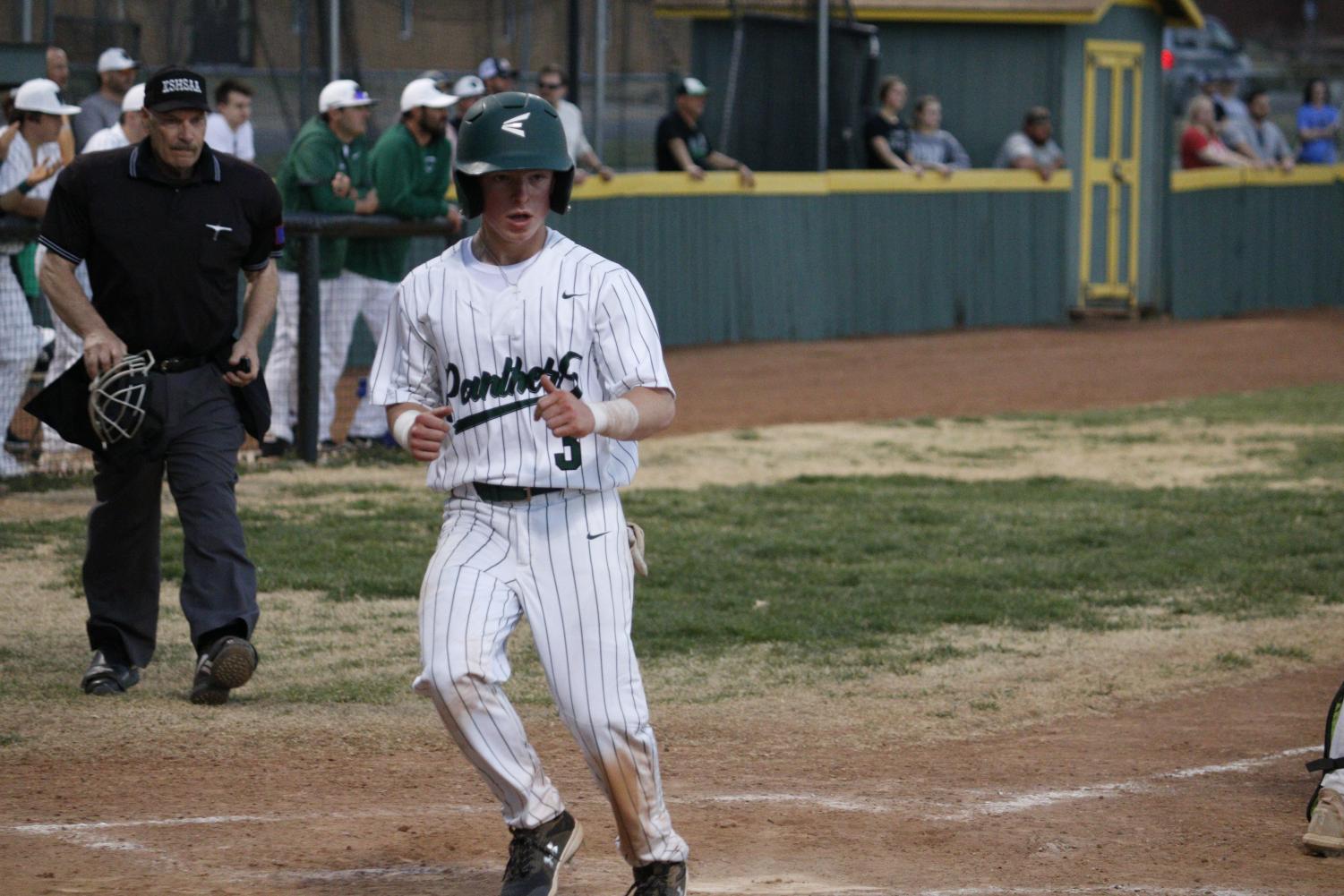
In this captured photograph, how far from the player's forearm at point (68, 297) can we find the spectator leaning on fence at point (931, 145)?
46.5ft

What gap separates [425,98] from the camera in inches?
460

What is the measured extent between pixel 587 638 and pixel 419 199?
7.92 metres

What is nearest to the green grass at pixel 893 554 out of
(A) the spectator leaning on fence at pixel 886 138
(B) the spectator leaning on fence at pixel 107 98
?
(B) the spectator leaning on fence at pixel 107 98

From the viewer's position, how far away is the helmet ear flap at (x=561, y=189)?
4.36m

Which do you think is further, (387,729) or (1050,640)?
(1050,640)

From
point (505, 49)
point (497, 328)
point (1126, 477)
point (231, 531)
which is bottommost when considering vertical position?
point (1126, 477)

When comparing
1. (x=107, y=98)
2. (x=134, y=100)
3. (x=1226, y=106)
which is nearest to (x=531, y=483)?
(x=134, y=100)

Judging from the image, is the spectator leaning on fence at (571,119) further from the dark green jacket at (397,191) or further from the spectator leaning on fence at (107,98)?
the spectator leaning on fence at (107,98)

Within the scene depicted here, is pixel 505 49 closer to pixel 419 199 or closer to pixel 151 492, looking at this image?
pixel 419 199

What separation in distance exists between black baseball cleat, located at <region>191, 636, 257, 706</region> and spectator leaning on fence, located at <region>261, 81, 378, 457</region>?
16.7 feet

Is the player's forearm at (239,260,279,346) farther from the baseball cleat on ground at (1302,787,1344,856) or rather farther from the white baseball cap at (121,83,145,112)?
the baseball cleat on ground at (1302,787,1344,856)

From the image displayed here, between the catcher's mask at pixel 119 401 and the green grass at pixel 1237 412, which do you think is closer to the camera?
the catcher's mask at pixel 119 401

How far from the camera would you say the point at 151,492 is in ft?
21.1

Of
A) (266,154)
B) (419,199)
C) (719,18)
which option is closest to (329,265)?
(419,199)
